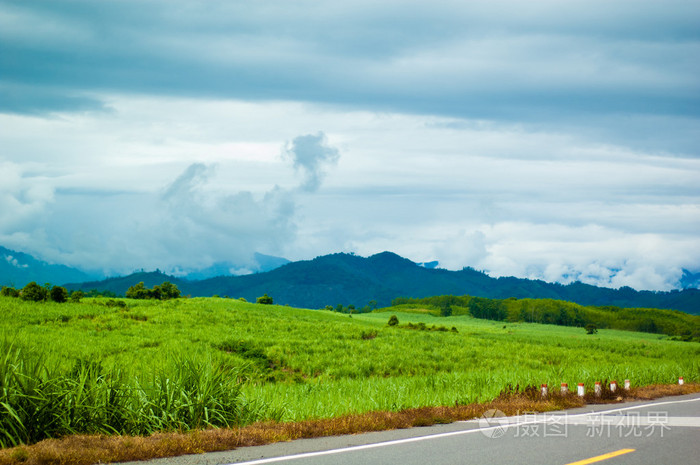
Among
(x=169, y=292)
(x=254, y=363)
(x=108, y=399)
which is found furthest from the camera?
(x=169, y=292)

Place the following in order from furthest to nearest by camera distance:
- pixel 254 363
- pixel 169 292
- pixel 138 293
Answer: pixel 169 292 → pixel 138 293 → pixel 254 363

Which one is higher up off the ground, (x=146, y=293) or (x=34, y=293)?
(x=146, y=293)

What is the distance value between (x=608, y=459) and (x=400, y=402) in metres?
6.00

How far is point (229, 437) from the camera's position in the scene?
947 cm

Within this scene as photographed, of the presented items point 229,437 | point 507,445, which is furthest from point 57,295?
point 507,445

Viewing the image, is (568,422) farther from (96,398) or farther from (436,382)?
(96,398)

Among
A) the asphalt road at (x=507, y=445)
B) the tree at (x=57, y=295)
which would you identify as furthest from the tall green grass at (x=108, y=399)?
the tree at (x=57, y=295)

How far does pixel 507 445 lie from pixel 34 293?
6100 centimetres

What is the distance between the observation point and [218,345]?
4162 centimetres

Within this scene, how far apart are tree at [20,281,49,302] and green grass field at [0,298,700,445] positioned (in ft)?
10.1

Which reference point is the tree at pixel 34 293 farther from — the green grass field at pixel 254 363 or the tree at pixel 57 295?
the green grass field at pixel 254 363

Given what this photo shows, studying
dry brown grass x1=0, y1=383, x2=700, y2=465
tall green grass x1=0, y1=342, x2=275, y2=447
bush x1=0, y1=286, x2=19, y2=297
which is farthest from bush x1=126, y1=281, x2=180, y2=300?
dry brown grass x1=0, y1=383, x2=700, y2=465

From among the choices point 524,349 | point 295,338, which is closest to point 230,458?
point 295,338

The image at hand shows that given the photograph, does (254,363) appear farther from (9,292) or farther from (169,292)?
(169,292)
